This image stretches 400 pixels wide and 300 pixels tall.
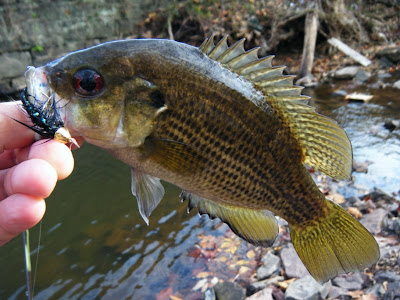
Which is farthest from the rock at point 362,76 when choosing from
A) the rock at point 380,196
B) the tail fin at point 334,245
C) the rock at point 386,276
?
the tail fin at point 334,245

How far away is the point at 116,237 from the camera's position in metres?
5.12

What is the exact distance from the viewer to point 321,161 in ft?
5.97

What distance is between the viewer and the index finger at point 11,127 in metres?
1.76

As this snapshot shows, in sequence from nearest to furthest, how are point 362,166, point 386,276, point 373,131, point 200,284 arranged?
point 386,276 < point 200,284 < point 362,166 < point 373,131

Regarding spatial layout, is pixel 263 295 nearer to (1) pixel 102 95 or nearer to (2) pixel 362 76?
(1) pixel 102 95

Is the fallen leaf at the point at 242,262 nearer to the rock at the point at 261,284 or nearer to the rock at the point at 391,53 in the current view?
the rock at the point at 261,284

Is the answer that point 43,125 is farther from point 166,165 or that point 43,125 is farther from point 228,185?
point 228,185

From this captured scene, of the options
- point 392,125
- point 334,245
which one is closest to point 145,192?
point 334,245

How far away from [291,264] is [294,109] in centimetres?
273

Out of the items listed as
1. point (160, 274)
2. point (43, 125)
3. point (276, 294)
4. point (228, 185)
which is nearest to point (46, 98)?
point (43, 125)

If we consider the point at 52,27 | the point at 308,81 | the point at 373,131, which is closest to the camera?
the point at 373,131

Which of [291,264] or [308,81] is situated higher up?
[308,81]

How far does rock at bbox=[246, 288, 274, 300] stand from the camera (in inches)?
136

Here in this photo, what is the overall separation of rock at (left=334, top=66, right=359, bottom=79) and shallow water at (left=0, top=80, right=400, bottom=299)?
382 cm
